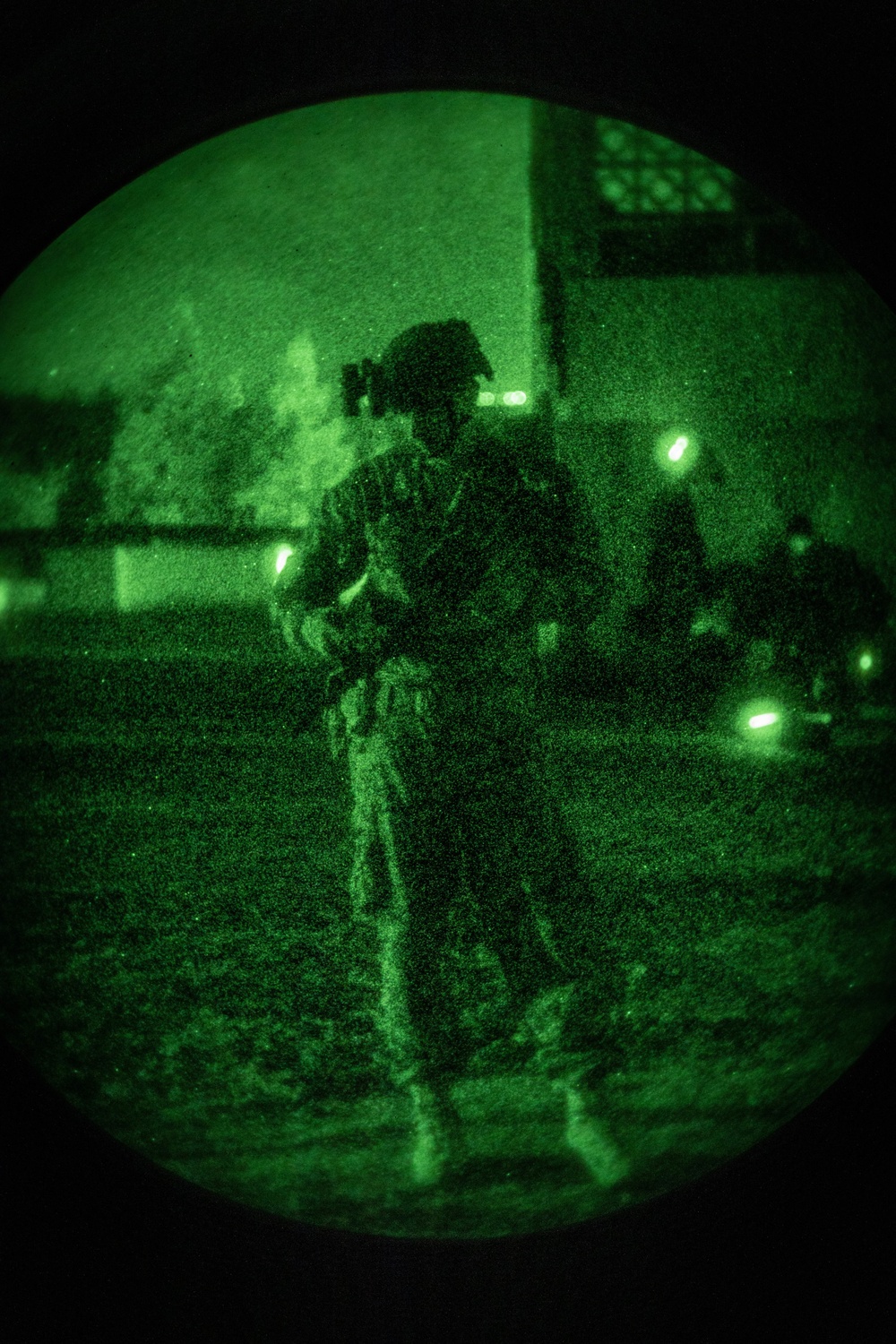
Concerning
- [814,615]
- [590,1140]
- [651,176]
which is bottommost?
[590,1140]

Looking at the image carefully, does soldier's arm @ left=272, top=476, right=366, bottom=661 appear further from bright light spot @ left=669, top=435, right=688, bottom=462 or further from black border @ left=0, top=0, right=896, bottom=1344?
black border @ left=0, top=0, right=896, bottom=1344

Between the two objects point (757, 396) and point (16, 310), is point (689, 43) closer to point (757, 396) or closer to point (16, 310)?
point (757, 396)

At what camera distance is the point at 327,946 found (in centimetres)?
116

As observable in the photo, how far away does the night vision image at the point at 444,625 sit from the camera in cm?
110

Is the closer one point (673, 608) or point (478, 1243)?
point (673, 608)

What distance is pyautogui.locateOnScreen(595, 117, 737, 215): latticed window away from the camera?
1.15 metres

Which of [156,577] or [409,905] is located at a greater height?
[156,577]

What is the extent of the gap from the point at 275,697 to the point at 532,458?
1.77 ft

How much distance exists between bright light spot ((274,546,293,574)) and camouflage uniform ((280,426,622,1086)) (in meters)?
0.02

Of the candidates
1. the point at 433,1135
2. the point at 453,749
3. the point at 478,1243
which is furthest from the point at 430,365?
the point at 478,1243

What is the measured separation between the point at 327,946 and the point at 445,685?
0.47 metres

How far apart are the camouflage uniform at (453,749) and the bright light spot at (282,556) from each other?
2 cm

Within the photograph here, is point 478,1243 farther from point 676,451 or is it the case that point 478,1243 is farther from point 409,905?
point 676,451

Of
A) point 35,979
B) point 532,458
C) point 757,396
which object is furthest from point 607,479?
point 35,979
